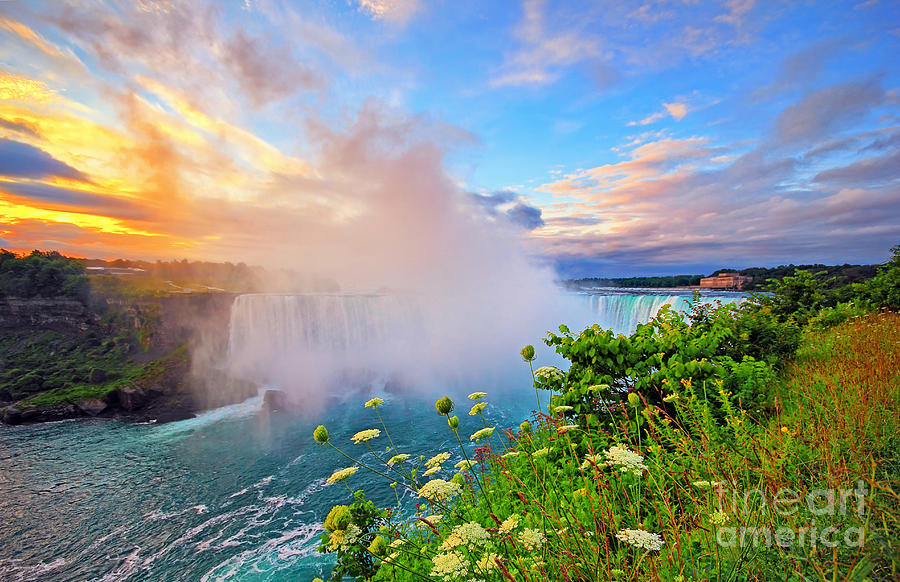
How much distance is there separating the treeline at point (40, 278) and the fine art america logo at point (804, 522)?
59.6 m

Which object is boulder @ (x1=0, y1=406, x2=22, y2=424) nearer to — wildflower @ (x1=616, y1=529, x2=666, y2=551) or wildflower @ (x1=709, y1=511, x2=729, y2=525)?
wildflower @ (x1=616, y1=529, x2=666, y2=551)

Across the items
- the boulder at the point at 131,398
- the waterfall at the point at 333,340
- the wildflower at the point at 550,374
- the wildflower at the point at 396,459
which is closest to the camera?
the wildflower at the point at 396,459

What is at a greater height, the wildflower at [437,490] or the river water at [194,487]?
the wildflower at [437,490]

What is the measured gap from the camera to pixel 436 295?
130ft

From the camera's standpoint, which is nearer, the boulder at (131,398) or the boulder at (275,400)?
the boulder at (275,400)

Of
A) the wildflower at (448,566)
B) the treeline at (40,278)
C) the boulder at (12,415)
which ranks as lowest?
the boulder at (12,415)

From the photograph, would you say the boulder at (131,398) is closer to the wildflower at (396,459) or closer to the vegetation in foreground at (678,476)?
the vegetation in foreground at (678,476)

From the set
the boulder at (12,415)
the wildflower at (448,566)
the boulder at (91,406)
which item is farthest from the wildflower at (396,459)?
the boulder at (12,415)

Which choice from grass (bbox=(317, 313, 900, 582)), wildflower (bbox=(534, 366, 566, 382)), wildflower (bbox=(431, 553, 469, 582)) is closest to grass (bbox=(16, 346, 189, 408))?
grass (bbox=(317, 313, 900, 582))

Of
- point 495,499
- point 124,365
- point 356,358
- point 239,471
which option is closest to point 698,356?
point 495,499

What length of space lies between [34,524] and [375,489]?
13462mm

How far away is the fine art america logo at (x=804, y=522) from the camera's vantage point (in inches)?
54.6

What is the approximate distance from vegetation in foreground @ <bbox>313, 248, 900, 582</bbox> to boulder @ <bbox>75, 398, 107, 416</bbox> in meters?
33.9

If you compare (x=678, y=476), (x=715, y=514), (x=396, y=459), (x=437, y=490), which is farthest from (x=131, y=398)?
(x=715, y=514)
